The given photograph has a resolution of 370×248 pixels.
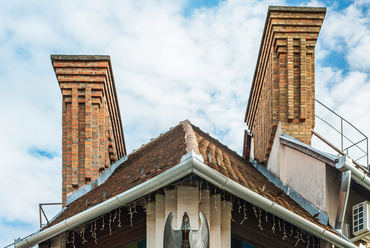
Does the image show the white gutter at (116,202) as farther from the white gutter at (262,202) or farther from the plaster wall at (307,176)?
the plaster wall at (307,176)

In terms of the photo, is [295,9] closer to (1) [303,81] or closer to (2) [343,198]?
(1) [303,81]

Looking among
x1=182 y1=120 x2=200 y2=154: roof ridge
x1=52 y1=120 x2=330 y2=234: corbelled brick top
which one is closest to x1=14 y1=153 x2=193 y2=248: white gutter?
x1=52 y1=120 x2=330 y2=234: corbelled brick top

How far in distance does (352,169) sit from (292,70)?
12.4ft

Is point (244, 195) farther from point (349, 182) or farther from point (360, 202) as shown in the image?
point (360, 202)

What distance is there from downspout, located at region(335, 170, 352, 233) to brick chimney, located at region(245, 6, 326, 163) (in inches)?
101

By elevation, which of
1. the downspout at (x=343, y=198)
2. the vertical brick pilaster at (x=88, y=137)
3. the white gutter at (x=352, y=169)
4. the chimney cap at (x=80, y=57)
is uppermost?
the chimney cap at (x=80, y=57)

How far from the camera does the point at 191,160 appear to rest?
11.0m

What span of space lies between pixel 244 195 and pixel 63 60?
271 inches

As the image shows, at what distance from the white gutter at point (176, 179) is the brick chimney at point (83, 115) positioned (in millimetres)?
3426

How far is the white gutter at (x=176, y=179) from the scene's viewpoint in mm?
11109

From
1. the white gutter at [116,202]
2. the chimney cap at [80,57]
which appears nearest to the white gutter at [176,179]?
the white gutter at [116,202]

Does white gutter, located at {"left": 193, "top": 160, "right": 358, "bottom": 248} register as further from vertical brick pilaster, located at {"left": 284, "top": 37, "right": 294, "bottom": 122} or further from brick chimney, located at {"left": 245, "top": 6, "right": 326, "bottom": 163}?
vertical brick pilaster, located at {"left": 284, "top": 37, "right": 294, "bottom": 122}

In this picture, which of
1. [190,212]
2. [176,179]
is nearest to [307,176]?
[190,212]

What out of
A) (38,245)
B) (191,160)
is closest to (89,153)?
(38,245)
